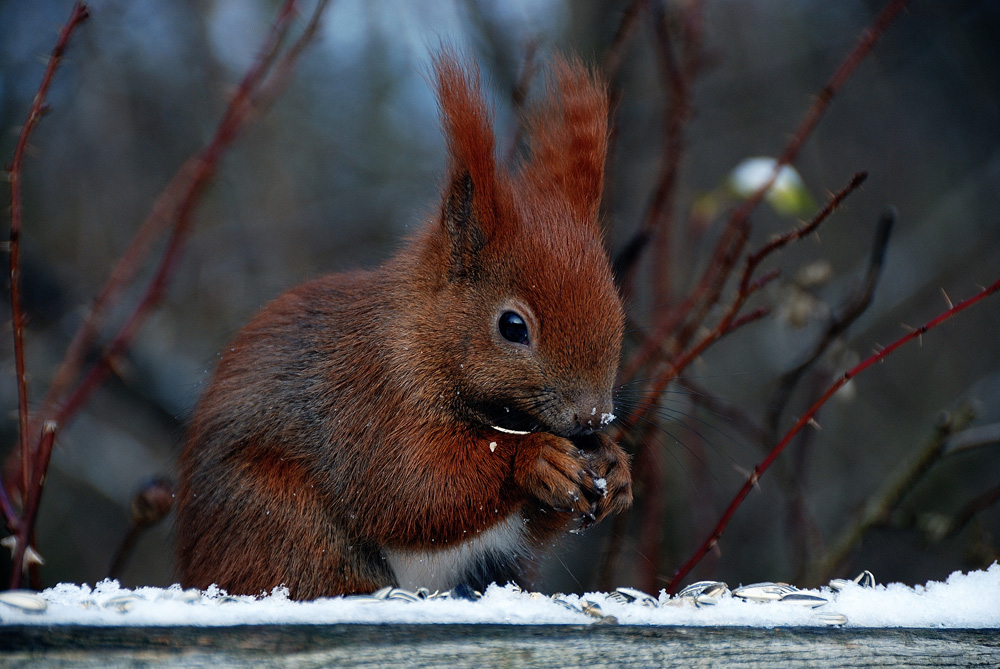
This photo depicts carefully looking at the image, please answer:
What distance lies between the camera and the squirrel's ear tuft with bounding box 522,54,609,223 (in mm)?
1613

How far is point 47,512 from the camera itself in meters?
4.06

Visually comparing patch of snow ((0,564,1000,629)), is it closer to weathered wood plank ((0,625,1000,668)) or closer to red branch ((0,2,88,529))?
weathered wood plank ((0,625,1000,668))

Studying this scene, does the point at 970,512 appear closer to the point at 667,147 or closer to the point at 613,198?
the point at 667,147

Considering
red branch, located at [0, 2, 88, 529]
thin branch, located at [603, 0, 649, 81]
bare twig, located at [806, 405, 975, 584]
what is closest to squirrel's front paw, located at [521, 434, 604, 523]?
red branch, located at [0, 2, 88, 529]

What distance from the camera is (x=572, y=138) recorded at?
1621 mm

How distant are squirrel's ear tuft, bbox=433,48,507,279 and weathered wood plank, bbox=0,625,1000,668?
695mm

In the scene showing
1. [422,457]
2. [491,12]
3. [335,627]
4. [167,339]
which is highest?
[491,12]

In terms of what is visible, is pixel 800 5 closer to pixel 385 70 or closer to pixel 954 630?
pixel 385 70

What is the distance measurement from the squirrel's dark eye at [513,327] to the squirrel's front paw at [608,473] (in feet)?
0.75

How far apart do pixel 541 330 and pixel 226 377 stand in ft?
2.14

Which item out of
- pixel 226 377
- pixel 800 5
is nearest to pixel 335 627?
pixel 226 377

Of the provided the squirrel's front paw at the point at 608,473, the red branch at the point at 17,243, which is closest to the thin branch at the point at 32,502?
the red branch at the point at 17,243

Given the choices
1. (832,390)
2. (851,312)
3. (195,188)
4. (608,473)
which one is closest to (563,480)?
(608,473)

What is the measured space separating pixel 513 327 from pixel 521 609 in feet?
1.63
